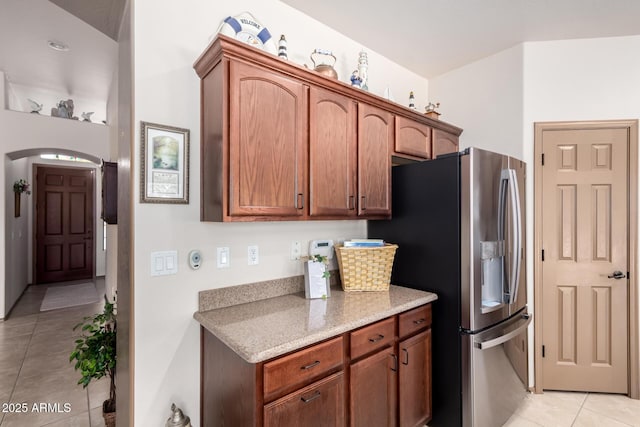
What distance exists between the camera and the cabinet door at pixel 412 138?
233 centimetres

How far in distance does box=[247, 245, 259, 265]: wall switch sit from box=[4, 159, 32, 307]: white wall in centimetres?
453

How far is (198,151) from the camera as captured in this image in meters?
1.69

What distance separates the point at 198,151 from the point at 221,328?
3.04 feet

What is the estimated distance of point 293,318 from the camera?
156 centimetres

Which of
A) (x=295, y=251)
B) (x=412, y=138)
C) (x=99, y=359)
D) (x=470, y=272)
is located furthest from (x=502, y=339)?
(x=99, y=359)

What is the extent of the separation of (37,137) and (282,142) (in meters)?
4.76

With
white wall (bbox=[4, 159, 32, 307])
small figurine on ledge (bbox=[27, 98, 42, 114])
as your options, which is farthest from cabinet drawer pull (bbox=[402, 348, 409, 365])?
small figurine on ledge (bbox=[27, 98, 42, 114])

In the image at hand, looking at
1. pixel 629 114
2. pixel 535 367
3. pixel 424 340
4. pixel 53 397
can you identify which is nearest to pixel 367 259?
pixel 424 340

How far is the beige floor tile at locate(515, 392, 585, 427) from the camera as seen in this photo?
2.17 meters

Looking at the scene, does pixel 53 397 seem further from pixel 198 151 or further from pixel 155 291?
pixel 198 151

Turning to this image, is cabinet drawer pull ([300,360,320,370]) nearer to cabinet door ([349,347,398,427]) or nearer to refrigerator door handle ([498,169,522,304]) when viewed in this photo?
cabinet door ([349,347,398,427])

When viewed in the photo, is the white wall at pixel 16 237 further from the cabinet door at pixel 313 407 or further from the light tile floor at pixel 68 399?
the cabinet door at pixel 313 407

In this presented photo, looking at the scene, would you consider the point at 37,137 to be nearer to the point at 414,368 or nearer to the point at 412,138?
the point at 412,138

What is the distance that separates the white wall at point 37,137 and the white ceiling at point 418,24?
121 cm
